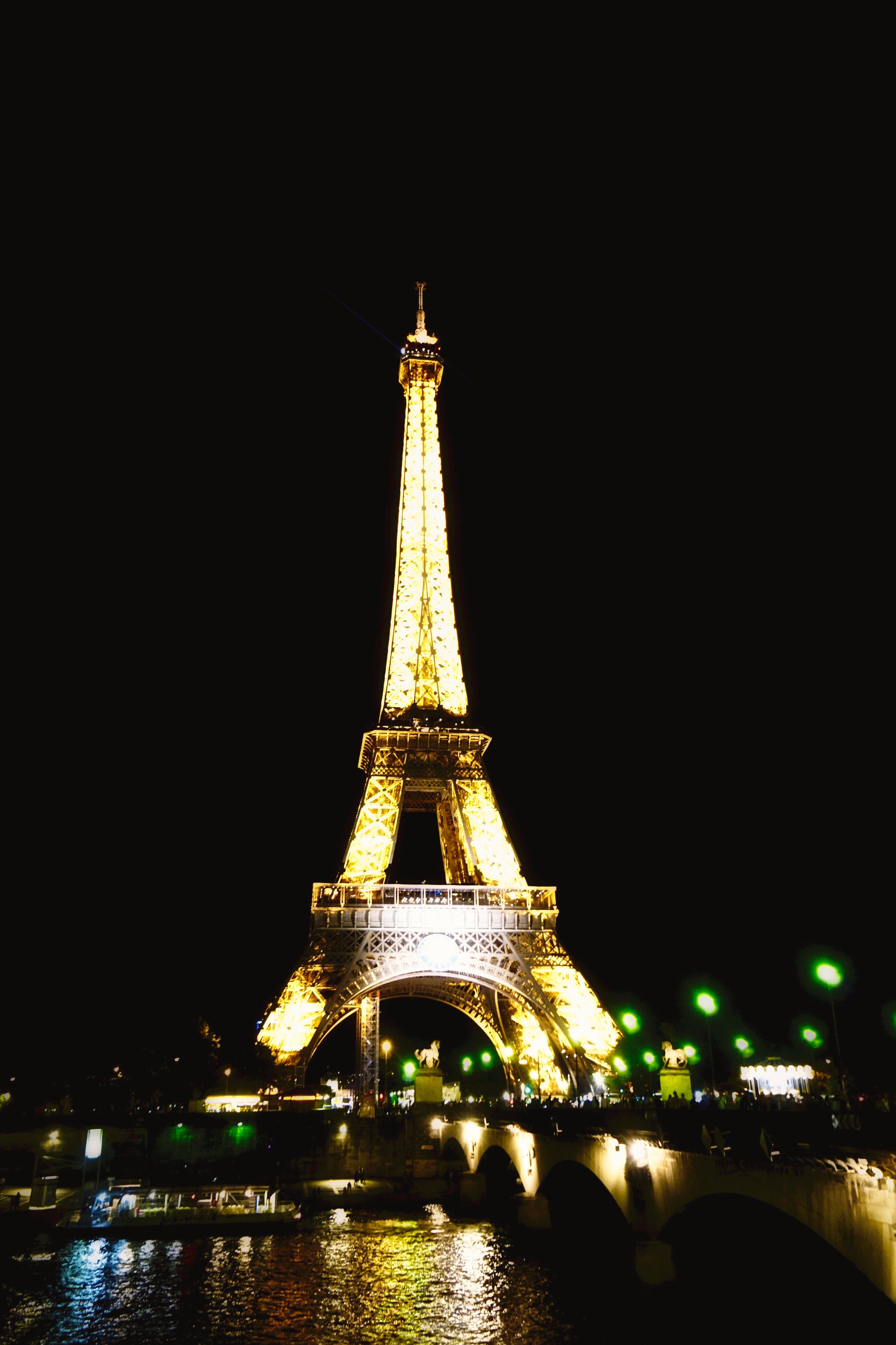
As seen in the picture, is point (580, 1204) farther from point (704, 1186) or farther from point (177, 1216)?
point (704, 1186)

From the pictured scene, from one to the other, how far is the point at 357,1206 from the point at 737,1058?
34237 millimetres

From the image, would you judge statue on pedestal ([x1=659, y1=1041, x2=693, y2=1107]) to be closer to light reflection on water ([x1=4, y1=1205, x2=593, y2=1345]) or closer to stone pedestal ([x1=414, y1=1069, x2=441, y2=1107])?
light reflection on water ([x1=4, y1=1205, x2=593, y2=1345])

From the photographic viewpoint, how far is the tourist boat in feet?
101

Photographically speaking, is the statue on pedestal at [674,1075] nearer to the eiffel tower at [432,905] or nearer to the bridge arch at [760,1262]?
the bridge arch at [760,1262]

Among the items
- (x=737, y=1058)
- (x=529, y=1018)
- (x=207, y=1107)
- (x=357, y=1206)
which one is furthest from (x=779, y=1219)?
(x=737, y=1058)

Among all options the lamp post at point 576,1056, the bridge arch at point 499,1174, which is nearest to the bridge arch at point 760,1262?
the bridge arch at point 499,1174

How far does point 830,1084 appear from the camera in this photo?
23.9 meters

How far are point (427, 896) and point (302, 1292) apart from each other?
2271 cm

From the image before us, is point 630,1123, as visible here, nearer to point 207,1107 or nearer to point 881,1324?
point 881,1324

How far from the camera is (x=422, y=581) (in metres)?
54.8

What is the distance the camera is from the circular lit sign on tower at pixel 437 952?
4259 centimetres

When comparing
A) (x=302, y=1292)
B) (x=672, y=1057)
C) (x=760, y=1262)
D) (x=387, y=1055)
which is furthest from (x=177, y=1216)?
(x=387, y=1055)

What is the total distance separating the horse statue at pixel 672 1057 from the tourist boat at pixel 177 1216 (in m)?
14.6

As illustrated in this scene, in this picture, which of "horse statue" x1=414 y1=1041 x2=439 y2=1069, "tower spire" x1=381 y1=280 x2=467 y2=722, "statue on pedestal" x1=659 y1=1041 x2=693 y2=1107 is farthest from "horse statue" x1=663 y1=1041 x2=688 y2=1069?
"horse statue" x1=414 y1=1041 x2=439 y2=1069
